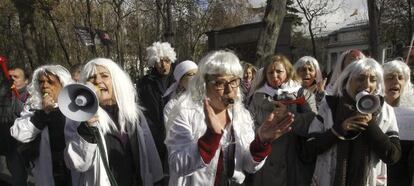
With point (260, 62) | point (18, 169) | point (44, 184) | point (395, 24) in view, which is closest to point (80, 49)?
Result: point (395, 24)

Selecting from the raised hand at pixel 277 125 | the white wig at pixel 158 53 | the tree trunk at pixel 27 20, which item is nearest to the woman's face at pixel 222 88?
the raised hand at pixel 277 125

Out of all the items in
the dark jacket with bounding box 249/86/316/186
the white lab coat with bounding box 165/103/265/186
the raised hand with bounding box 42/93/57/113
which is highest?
the raised hand with bounding box 42/93/57/113

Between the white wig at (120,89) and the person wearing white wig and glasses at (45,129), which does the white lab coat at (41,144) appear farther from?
the white wig at (120,89)

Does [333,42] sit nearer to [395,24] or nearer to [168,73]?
[395,24]

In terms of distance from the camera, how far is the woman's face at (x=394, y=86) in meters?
3.95

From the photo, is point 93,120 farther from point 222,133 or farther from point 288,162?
point 288,162

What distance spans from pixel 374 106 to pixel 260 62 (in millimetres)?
5269

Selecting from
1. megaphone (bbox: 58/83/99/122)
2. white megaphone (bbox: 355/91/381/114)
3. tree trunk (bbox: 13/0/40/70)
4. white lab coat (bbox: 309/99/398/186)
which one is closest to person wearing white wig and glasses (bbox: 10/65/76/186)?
megaphone (bbox: 58/83/99/122)

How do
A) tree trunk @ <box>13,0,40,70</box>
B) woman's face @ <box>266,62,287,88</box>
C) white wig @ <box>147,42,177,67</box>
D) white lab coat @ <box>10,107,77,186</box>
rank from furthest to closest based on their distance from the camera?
tree trunk @ <box>13,0,40,70</box> < white wig @ <box>147,42,177,67</box> < woman's face @ <box>266,62,287,88</box> < white lab coat @ <box>10,107,77,186</box>

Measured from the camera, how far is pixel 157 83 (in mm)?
5855

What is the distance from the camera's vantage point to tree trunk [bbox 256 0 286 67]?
843 cm

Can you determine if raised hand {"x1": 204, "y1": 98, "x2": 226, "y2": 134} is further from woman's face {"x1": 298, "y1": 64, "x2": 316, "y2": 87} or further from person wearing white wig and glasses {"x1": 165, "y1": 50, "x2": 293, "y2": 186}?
woman's face {"x1": 298, "y1": 64, "x2": 316, "y2": 87}

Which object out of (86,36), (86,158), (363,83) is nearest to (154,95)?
(86,158)

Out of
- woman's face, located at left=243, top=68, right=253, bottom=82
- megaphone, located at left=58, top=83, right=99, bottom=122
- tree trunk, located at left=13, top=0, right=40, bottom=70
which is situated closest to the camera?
megaphone, located at left=58, top=83, right=99, bottom=122
